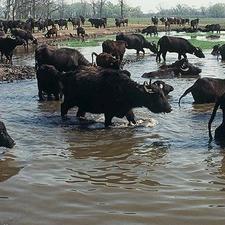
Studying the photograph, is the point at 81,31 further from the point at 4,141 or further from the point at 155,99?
the point at 4,141

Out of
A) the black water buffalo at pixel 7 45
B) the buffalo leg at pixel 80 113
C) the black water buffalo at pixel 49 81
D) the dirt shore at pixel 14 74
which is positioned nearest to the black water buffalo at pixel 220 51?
the black water buffalo at pixel 7 45

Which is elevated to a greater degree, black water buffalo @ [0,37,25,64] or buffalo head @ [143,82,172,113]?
black water buffalo @ [0,37,25,64]

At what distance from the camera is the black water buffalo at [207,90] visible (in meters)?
13.1

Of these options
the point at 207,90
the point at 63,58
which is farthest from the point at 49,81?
the point at 207,90

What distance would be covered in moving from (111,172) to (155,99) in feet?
11.2

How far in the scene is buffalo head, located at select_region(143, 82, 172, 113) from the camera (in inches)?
408

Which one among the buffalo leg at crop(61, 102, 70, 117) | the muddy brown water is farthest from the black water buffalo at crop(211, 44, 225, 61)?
the buffalo leg at crop(61, 102, 70, 117)

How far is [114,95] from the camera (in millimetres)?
10438

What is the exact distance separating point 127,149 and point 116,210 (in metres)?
2.86

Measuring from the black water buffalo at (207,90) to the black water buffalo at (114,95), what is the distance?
114 inches

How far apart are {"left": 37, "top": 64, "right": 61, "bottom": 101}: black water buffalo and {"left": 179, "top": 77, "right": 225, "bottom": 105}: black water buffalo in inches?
140

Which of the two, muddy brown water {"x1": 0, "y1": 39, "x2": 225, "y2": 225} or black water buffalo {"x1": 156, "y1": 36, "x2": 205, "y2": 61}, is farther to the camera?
black water buffalo {"x1": 156, "y1": 36, "x2": 205, "y2": 61}

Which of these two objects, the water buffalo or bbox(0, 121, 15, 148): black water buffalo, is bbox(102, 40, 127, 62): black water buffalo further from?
bbox(0, 121, 15, 148): black water buffalo

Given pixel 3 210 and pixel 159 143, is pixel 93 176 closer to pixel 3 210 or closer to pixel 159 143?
pixel 3 210
